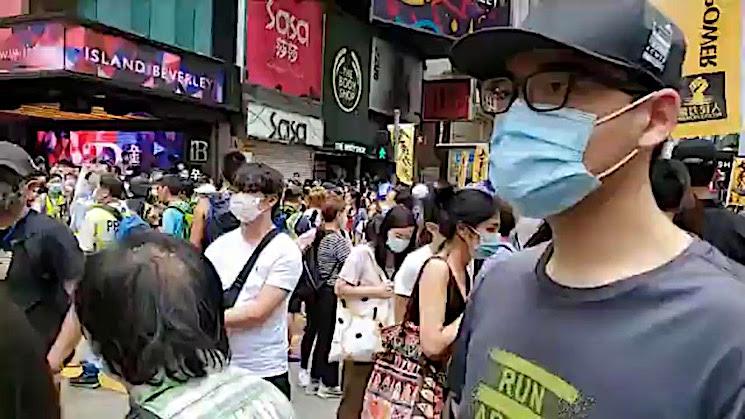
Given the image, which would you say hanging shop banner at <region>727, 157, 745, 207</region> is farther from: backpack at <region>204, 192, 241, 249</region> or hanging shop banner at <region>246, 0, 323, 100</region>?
hanging shop banner at <region>246, 0, 323, 100</region>

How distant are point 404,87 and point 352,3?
504cm

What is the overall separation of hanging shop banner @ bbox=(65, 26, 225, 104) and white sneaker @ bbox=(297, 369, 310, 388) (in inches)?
393

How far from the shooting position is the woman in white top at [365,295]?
17.6 ft

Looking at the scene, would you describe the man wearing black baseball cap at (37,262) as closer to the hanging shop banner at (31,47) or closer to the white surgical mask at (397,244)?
the white surgical mask at (397,244)

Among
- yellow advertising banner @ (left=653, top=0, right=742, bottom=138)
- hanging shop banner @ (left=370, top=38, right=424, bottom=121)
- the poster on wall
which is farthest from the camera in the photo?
hanging shop banner @ (left=370, top=38, right=424, bottom=121)

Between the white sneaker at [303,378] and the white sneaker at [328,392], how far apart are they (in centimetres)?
23

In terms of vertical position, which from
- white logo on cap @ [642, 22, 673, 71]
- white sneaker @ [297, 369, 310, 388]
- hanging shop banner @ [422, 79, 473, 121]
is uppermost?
hanging shop banner @ [422, 79, 473, 121]

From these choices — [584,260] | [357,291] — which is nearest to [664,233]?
[584,260]

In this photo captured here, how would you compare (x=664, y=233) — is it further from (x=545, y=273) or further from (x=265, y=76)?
(x=265, y=76)

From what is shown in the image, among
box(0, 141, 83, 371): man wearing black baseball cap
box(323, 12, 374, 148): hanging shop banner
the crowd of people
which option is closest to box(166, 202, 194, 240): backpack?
box(0, 141, 83, 371): man wearing black baseball cap

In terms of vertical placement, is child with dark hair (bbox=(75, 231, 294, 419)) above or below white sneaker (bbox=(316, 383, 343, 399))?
above

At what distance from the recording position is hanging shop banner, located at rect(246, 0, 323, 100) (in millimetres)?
22281

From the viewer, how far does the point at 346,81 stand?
27.5m

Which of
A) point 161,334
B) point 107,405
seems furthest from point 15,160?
point 107,405
